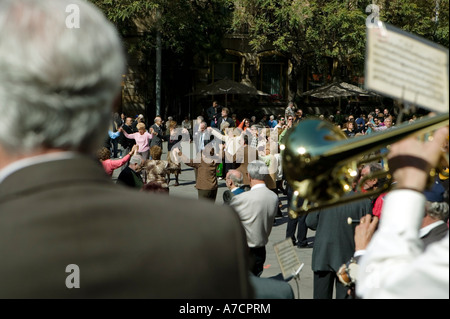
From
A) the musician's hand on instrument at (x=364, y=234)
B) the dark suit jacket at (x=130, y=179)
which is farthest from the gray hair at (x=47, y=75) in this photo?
the dark suit jacket at (x=130, y=179)

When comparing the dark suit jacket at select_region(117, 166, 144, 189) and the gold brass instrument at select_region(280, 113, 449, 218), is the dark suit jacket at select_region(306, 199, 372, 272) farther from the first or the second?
the gold brass instrument at select_region(280, 113, 449, 218)

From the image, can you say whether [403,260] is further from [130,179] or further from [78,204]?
[130,179]

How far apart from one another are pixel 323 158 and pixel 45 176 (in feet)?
3.04

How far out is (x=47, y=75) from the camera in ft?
3.42

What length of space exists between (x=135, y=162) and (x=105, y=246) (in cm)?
769

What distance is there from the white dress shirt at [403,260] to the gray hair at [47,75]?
699 mm

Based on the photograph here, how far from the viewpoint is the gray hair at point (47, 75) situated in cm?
104

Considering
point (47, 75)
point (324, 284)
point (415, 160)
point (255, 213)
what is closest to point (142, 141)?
point (255, 213)

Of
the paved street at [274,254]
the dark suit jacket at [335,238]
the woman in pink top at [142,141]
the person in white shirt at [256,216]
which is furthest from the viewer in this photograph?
the woman in pink top at [142,141]

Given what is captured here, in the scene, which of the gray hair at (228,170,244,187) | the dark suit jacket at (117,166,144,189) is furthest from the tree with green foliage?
the gray hair at (228,170,244,187)

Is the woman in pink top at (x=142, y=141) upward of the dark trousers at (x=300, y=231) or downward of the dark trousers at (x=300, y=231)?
downward

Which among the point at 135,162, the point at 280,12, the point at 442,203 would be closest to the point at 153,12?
the point at 280,12

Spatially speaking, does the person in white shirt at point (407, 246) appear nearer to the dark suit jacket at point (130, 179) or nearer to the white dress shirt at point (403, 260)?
the white dress shirt at point (403, 260)

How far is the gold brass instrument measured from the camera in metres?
1.67
